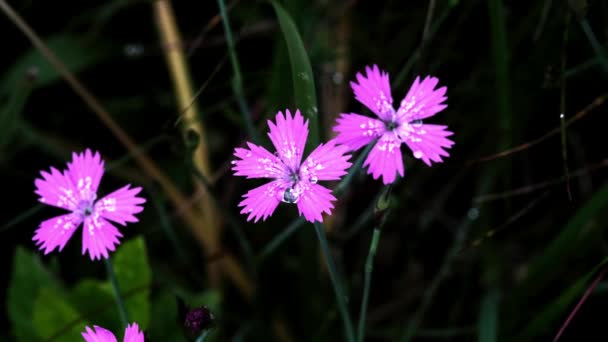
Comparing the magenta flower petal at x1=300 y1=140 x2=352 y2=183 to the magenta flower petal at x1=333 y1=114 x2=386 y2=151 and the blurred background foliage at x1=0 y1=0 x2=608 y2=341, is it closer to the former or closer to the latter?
the magenta flower petal at x1=333 y1=114 x2=386 y2=151

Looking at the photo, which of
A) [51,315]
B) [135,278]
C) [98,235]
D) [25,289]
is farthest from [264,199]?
[25,289]

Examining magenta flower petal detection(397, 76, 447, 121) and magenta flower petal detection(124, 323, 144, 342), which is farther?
magenta flower petal detection(397, 76, 447, 121)

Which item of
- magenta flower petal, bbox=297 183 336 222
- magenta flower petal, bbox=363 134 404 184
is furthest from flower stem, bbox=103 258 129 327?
magenta flower petal, bbox=363 134 404 184

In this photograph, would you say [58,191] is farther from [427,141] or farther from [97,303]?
[427,141]

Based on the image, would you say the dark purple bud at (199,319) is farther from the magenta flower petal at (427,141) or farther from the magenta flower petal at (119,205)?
the magenta flower petal at (427,141)

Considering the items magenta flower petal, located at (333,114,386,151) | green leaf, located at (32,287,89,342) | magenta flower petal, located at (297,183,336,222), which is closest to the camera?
magenta flower petal, located at (297,183,336,222)

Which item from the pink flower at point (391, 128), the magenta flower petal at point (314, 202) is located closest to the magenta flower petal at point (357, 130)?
the pink flower at point (391, 128)

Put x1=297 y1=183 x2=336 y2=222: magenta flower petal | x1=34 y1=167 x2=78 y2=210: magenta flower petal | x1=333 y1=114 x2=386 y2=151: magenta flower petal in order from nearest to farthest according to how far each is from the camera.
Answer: x1=297 y1=183 x2=336 y2=222: magenta flower petal → x1=333 y1=114 x2=386 y2=151: magenta flower petal → x1=34 y1=167 x2=78 y2=210: magenta flower petal
